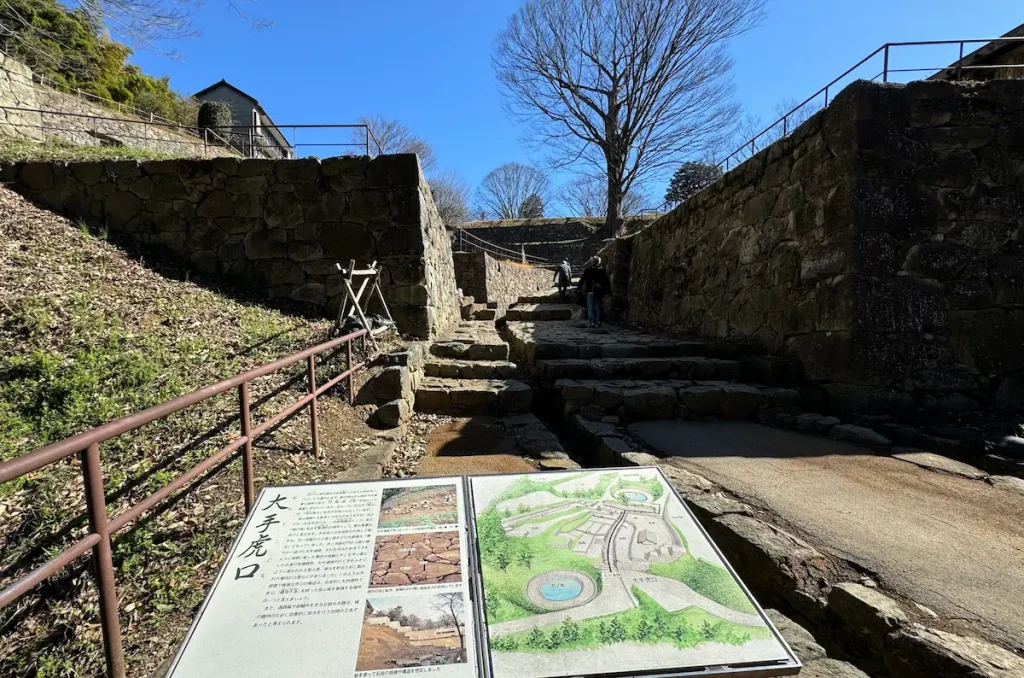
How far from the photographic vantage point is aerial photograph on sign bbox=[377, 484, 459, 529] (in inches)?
62.0

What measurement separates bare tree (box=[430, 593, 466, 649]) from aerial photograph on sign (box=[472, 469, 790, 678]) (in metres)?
0.08

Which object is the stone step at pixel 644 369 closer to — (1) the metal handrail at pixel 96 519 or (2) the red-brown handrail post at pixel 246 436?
(2) the red-brown handrail post at pixel 246 436

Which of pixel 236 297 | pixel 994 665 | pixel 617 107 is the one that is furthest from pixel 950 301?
pixel 617 107

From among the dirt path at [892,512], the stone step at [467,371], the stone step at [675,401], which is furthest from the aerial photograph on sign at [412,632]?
the stone step at [467,371]

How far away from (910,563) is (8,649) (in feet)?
12.7

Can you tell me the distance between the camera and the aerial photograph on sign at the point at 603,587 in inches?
46.7

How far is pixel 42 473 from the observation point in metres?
2.60

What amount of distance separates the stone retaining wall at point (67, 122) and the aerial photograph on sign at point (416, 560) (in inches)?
473

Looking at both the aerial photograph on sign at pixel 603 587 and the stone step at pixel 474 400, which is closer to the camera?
the aerial photograph on sign at pixel 603 587

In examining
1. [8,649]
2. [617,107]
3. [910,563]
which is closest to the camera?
[8,649]

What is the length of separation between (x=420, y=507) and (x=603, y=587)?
0.66 m

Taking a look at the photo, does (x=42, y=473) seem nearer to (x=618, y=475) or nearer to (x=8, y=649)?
(x=8, y=649)

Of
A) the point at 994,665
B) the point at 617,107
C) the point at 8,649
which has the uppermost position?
the point at 617,107

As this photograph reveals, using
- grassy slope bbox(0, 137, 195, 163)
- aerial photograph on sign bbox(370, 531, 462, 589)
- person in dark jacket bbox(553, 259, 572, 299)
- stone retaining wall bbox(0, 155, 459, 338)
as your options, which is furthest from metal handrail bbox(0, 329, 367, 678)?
person in dark jacket bbox(553, 259, 572, 299)
